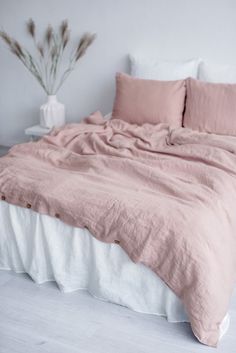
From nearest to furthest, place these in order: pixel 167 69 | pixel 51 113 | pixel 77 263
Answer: pixel 77 263 → pixel 167 69 → pixel 51 113

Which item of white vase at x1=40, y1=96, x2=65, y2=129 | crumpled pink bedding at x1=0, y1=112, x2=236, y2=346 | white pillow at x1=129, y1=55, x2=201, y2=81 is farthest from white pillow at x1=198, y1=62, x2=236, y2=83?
white vase at x1=40, y1=96, x2=65, y2=129

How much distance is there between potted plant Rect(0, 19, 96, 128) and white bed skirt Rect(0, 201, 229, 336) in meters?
A: 1.62

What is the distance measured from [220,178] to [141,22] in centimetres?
189

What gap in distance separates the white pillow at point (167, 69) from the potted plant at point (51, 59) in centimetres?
61

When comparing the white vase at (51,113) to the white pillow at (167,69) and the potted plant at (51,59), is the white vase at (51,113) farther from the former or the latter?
the white pillow at (167,69)

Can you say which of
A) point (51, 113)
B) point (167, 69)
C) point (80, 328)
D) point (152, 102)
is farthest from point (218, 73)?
point (80, 328)

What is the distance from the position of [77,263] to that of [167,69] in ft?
5.98

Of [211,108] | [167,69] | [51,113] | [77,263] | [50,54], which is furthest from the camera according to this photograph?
[50,54]

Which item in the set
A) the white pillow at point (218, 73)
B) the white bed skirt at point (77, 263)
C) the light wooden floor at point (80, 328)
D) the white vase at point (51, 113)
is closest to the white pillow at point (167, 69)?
the white pillow at point (218, 73)

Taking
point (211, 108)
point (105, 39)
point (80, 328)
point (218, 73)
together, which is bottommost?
point (80, 328)

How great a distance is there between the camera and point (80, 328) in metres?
1.80

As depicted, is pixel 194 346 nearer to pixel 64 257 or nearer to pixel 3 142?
pixel 64 257

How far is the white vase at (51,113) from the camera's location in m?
3.51

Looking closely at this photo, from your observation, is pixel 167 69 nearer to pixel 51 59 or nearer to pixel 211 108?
pixel 211 108
